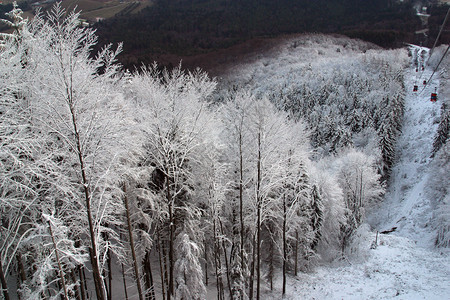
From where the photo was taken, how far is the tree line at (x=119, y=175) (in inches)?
278

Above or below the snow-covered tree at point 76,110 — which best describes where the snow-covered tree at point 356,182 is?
below

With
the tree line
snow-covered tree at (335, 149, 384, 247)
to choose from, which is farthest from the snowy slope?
the tree line

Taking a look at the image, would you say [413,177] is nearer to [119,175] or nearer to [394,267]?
[394,267]

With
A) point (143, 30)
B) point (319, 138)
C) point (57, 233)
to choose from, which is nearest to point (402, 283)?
point (57, 233)

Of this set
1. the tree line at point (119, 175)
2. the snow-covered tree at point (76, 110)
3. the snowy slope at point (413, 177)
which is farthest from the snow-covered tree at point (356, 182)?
the snow-covered tree at point (76, 110)

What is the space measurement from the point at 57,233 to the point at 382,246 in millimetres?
26977

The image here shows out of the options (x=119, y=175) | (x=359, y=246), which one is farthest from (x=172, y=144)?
(x=359, y=246)

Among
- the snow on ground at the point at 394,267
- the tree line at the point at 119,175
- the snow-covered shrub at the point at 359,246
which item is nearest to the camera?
the tree line at the point at 119,175

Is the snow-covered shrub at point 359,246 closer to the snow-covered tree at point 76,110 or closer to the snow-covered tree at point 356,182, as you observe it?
the snow-covered tree at point 356,182

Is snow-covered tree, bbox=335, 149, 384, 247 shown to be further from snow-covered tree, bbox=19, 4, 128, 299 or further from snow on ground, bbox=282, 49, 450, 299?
snow-covered tree, bbox=19, 4, 128, 299

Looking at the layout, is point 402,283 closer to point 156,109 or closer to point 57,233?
point 156,109

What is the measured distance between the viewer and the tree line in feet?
23.2

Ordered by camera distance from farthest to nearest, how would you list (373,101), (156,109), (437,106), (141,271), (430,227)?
(373,101) < (437,106) < (430,227) < (141,271) < (156,109)

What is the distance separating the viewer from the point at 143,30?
6693 inches
